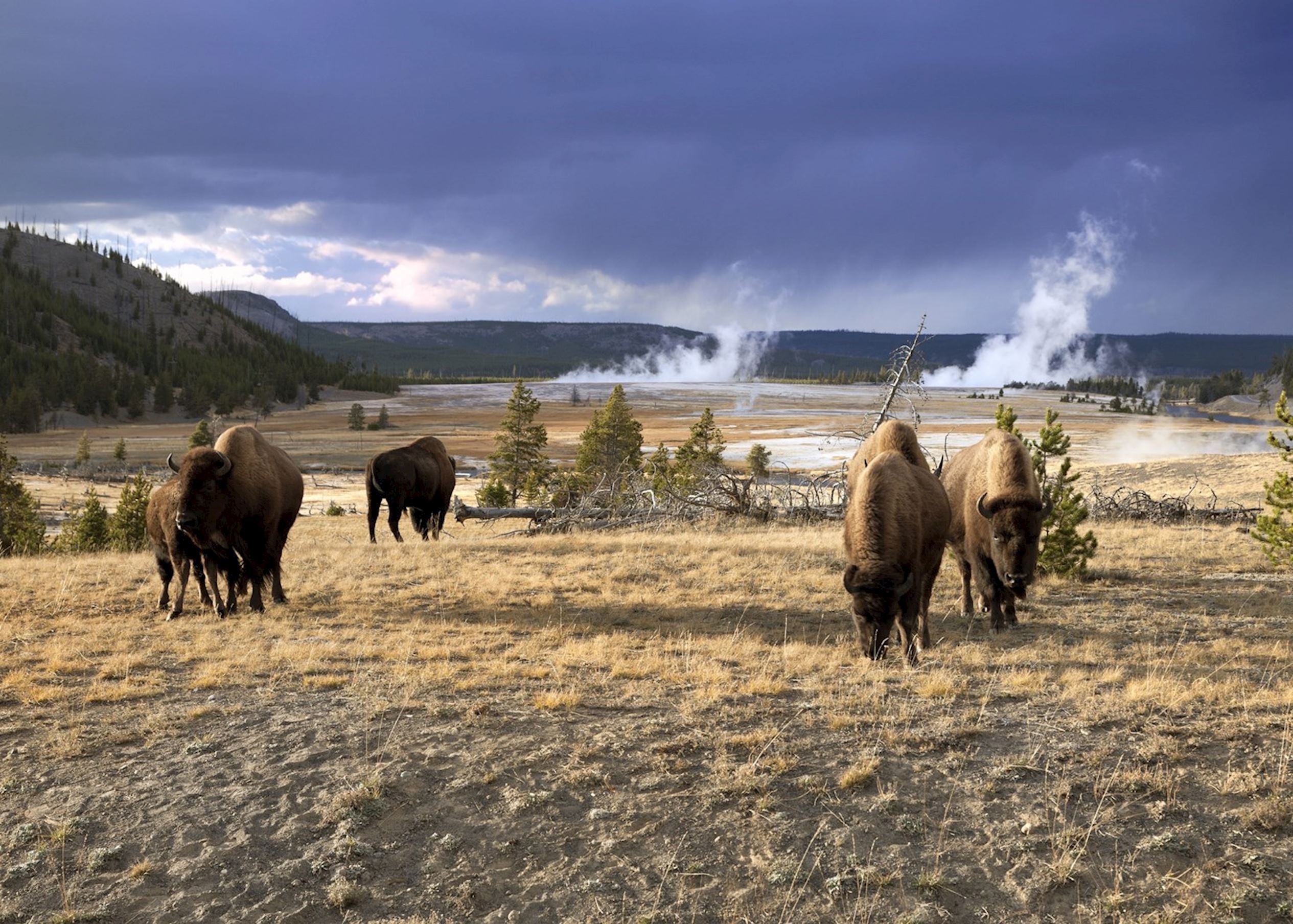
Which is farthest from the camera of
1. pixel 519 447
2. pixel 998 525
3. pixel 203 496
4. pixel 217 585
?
pixel 519 447

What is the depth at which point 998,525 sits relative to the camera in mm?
9375

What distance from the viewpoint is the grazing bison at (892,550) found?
778cm

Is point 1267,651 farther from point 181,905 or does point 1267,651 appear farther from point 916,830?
point 181,905

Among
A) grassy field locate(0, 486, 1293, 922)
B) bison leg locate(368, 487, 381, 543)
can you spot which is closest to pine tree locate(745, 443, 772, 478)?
bison leg locate(368, 487, 381, 543)

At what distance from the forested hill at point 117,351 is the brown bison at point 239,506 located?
115 m

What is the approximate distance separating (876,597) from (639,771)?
3061mm

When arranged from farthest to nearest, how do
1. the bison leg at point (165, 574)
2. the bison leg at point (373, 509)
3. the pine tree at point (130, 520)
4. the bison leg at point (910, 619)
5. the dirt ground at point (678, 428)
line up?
the dirt ground at point (678, 428) < the pine tree at point (130, 520) < the bison leg at point (373, 509) < the bison leg at point (165, 574) < the bison leg at point (910, 619)

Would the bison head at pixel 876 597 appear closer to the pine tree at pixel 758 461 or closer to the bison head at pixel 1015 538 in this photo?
the bison head at pixel 1015 538

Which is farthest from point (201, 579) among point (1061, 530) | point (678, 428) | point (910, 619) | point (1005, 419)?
point (678, 428)

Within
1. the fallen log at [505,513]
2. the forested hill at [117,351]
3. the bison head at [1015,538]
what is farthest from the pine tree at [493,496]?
the forested hill at [117,351]

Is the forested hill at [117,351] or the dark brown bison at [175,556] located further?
the forested hill at [117,351]

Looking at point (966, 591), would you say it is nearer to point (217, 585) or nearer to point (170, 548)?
point (217, 585)

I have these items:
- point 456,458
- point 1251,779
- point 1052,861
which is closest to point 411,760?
point 1052,861

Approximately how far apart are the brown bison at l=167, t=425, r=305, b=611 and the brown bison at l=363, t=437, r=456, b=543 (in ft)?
22.6
